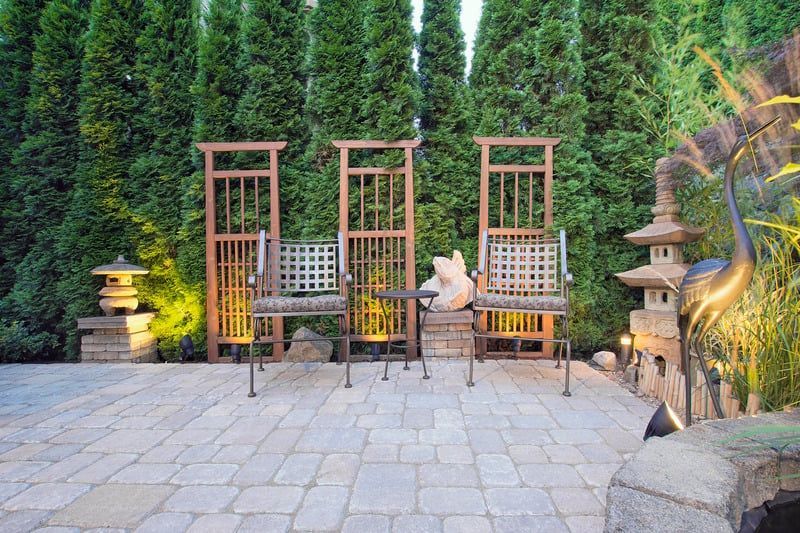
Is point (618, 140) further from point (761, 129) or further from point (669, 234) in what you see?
point (761, 129)

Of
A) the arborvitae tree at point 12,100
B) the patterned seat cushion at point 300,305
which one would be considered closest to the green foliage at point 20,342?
the arborvitae tree at point 12,100

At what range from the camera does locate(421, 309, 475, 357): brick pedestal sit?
3518 mm

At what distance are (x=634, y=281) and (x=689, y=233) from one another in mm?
513

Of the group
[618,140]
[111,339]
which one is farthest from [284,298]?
[618,140]

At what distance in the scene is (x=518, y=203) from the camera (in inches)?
154

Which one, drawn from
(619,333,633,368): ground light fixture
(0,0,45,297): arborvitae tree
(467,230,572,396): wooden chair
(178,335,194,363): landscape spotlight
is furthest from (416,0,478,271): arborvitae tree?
(0,0,45,297): arborvitae tree

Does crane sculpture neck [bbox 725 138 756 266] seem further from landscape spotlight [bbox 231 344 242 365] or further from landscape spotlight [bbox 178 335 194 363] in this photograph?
landscape spotlight [bbox 178 335 194 363]

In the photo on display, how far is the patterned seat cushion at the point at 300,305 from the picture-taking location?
2736mm

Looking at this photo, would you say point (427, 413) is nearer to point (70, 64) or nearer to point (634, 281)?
point (634, 281)

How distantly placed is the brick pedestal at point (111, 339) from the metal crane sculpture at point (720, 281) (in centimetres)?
429

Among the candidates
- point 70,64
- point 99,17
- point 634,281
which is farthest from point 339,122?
point 634,281

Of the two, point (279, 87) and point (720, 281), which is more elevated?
point (279, 87)

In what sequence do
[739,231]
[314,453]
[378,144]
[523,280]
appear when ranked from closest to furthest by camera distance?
1. [739,231]
2. [314,453]
3. [523,280]
4. [378,144]

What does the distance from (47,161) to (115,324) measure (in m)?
1.91
